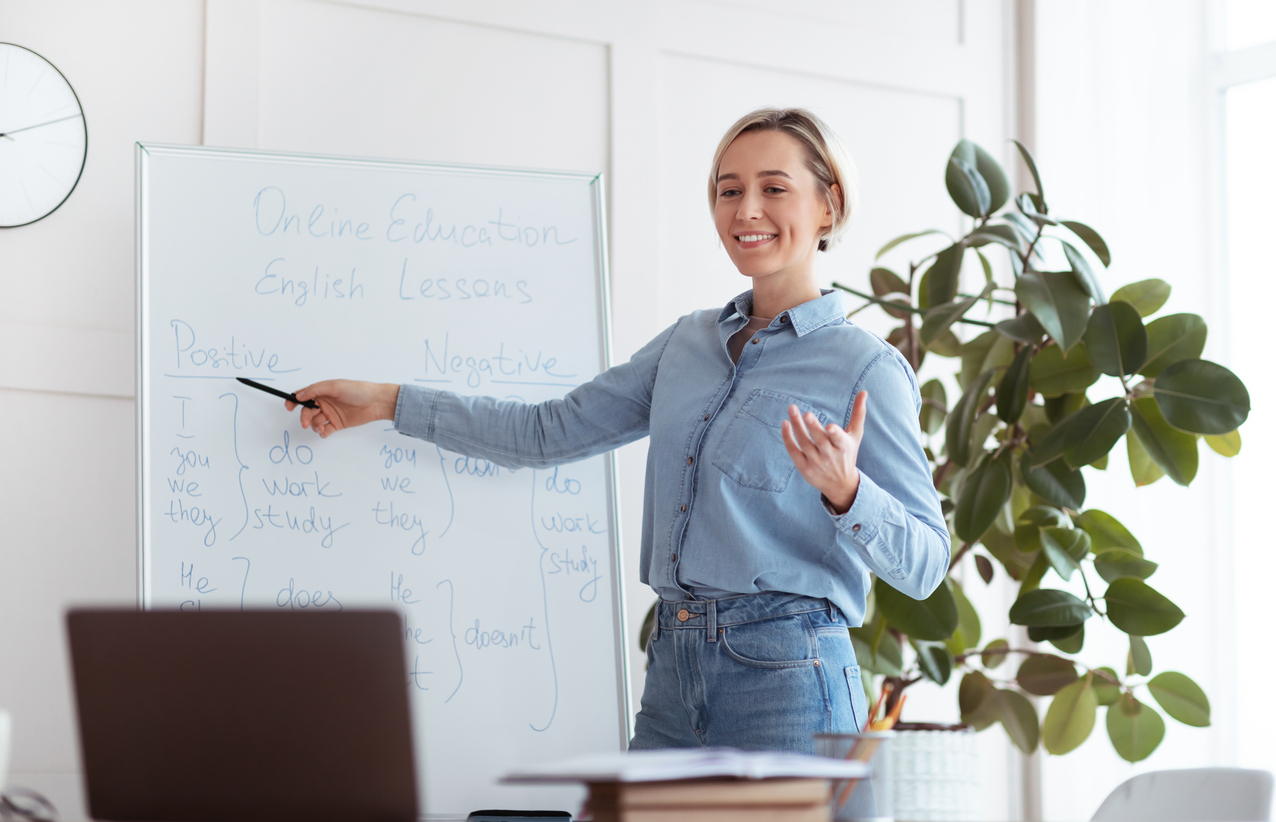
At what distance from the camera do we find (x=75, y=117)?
6.91ft

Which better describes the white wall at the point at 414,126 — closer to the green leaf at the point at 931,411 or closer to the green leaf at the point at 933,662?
the green leaf at the point at 931,411

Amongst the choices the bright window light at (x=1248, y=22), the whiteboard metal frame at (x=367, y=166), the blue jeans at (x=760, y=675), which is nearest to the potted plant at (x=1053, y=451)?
the whiteboard metal frame at (x=367, y=166)

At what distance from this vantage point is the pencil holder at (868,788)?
1.00 metres

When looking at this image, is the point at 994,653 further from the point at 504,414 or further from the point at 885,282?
the point at 504,414

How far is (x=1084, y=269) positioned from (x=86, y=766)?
1886mm

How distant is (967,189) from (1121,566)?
32.7 inches

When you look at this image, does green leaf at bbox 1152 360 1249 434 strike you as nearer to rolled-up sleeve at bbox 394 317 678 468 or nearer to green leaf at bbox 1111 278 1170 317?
green leaf at bbox 1111 278 1170 317

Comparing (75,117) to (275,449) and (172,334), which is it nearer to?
(172,334)

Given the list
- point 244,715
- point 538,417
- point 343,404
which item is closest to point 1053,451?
point 538,417

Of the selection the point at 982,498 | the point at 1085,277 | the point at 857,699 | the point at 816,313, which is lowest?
the point at 857,699

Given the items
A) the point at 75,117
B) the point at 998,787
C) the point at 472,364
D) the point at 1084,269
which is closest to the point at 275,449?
the point at 472,364

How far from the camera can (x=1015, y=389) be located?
2223mm

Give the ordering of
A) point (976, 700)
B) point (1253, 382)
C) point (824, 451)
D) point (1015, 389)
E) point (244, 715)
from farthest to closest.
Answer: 1. point (1253, 382)
2. point (976, 700)
3. point (1015, 389)
4. point (824, 451)
5. point (244, 715)

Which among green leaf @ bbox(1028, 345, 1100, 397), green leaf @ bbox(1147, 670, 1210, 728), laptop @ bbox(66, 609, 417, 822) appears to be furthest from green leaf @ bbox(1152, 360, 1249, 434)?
laptop @ bbox(66, 609, 417, 822)
